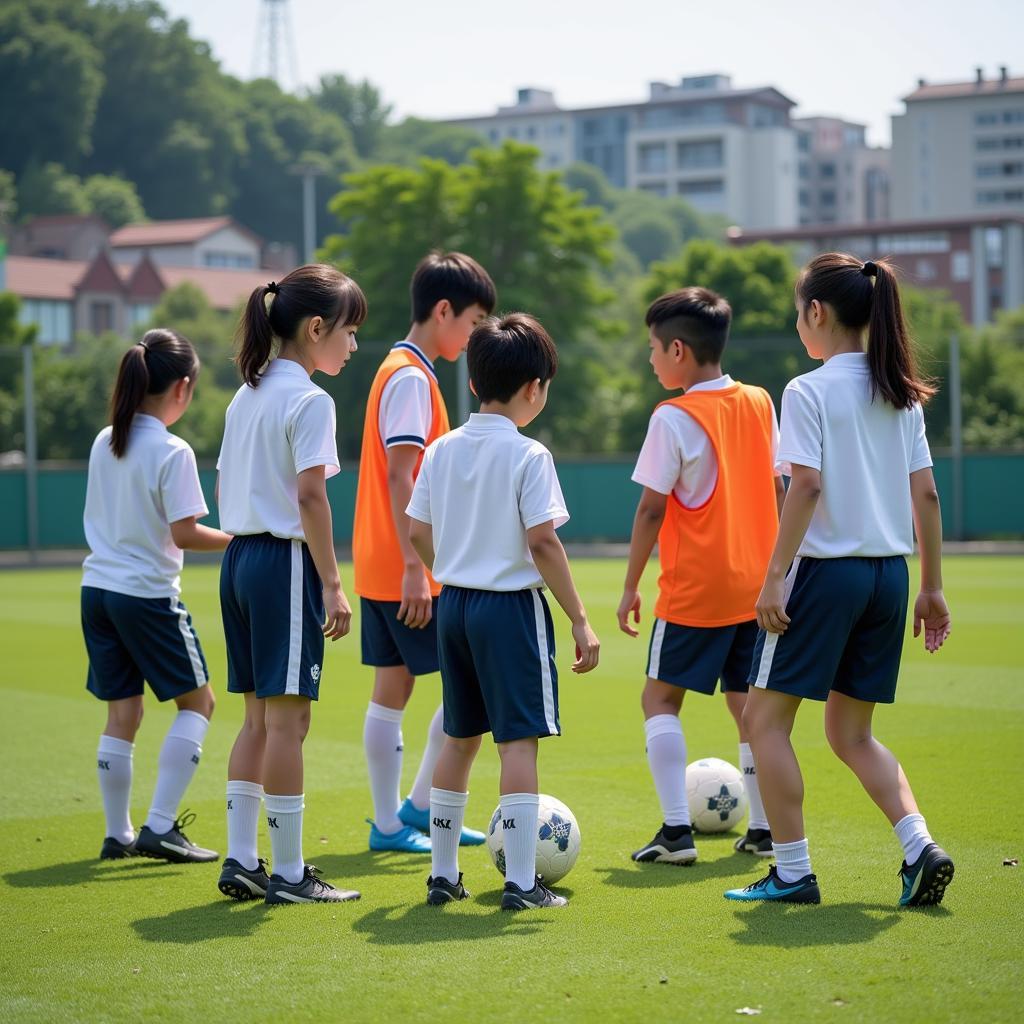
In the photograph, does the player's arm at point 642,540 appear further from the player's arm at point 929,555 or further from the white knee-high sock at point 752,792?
the player's arm at point 929,555

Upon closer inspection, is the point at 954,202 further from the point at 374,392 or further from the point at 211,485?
the point at 374,392

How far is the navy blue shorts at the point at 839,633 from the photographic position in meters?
4.57

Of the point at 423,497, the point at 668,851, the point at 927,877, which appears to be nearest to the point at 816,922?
the point at 927,877

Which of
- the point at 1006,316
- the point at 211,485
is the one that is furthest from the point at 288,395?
the point at 1006,316

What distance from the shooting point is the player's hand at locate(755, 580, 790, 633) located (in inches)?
179

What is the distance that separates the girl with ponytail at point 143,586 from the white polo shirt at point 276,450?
799 mm

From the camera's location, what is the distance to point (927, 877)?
4500mm

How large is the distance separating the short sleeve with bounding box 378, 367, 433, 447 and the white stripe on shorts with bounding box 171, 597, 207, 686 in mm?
1068

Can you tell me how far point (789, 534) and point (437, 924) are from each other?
1634mm

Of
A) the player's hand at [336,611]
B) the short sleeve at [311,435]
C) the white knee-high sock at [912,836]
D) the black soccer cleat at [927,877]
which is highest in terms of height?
the short sleeve at [311,435]

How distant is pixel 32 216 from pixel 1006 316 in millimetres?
64479

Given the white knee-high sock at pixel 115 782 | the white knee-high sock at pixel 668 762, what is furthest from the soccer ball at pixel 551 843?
the white knee-high sock at pixel 115 782

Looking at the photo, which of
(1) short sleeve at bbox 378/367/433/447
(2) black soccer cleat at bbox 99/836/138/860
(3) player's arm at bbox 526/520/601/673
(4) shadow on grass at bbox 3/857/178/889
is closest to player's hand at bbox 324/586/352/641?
(3) player's arm at bbox 526/520/601/673

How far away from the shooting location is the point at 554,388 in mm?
32531
